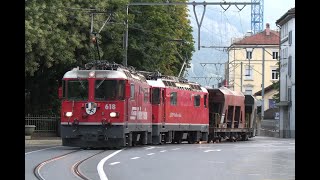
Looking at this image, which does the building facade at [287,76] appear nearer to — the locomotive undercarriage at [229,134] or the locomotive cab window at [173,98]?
the locomotive undercarriage at [229,134]

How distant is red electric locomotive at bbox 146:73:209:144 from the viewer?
35625 mm

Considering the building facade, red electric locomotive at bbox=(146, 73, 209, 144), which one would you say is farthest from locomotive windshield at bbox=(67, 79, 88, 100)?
the building facade

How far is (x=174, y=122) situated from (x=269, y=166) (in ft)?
52.6

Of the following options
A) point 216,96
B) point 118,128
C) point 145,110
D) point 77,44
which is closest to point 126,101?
point 118,128

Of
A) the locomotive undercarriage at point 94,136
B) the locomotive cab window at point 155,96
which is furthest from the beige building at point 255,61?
the locomotive undercarriage at point 94,136

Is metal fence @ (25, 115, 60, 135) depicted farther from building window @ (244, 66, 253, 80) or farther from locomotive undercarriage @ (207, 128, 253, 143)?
building window @ (244, 66, 253, 80)

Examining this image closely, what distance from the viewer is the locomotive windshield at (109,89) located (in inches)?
1159

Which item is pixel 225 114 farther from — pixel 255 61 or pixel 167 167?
pixel 255 61

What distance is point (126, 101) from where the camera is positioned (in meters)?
29.8

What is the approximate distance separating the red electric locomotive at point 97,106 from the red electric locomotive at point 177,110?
504 cm

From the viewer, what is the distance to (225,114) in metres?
45.5

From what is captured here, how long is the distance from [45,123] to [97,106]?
17695 millimetres

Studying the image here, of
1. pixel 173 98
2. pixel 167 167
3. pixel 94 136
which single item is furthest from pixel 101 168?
pixel 173 98

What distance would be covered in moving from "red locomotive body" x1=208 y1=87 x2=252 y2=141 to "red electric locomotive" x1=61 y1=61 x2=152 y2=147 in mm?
14616
